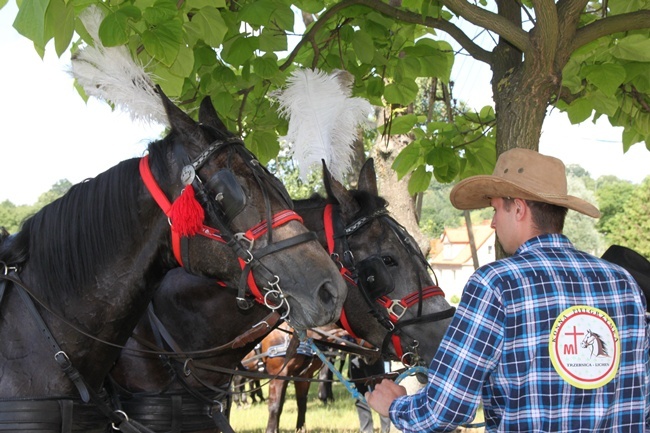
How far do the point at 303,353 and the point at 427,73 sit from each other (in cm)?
523

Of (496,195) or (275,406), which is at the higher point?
(496,195)

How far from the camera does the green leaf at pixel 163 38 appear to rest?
3072 millimetres

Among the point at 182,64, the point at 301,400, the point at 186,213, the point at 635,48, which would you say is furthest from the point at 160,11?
the point at 301,400

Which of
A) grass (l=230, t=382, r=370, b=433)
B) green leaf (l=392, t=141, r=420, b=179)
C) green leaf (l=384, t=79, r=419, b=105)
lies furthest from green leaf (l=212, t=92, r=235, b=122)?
grass (l=230, t=382, r=370, b=433)

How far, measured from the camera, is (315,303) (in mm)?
2674

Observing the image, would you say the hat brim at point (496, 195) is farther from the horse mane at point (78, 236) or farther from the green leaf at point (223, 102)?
the green leaf at point (223, 102)

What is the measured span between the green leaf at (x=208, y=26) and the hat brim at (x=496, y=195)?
158 cm

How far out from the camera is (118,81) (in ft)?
9.06

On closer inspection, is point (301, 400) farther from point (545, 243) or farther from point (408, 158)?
point (545, 243)

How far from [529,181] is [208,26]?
6.55ft

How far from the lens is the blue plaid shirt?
2018mm

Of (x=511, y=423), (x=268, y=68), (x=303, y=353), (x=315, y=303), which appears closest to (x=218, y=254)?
(x=315, y=303)

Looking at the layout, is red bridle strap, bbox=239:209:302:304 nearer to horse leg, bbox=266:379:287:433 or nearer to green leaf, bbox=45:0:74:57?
green leaf, bbox=45:0:74:57

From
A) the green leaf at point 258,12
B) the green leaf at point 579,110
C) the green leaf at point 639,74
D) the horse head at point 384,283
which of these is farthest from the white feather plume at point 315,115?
the green leaf at point 639,74
